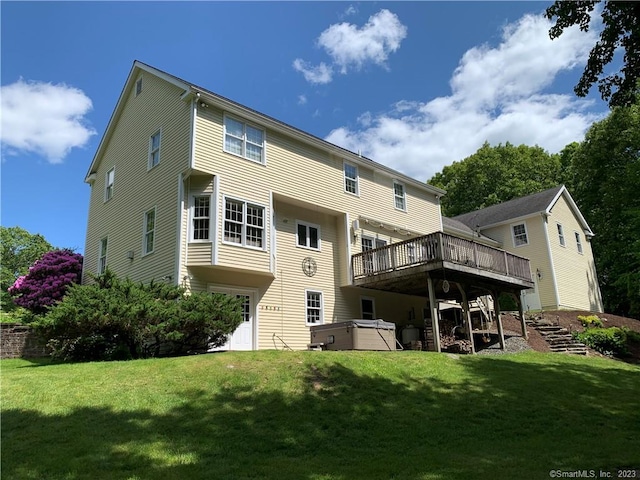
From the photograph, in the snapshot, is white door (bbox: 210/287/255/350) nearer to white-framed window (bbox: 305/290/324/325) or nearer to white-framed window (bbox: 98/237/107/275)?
white-framed window (bbox: 305/290/324/325)

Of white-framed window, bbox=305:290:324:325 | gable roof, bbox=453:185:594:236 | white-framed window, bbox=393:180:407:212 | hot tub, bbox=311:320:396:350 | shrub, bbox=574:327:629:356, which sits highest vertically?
gable roof, bbox=453:185:594:236

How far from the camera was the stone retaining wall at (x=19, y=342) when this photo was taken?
1547 centimetres

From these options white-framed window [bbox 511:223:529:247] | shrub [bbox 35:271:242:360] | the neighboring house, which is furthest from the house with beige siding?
white-framed window [bbox 511:223:529:247]

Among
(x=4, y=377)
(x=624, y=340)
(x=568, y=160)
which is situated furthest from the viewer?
(x=568, y=160)

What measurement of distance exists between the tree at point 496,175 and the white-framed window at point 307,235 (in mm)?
29803

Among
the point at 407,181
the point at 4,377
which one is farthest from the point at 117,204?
the point at 407,181

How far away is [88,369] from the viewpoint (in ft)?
32.1

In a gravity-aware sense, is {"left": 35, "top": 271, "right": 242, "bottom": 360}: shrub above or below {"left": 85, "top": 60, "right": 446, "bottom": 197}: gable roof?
below

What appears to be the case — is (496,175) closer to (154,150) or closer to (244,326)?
(154,150)

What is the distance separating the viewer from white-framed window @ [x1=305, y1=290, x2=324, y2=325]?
17.4m

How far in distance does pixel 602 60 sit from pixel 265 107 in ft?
39.9

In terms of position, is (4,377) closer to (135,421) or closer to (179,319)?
(179,319)

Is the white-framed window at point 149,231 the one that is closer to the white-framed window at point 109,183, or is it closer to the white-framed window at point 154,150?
the white-framed window at point 154,150

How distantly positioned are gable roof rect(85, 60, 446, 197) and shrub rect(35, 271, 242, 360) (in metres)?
6.68
